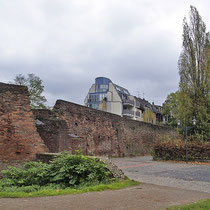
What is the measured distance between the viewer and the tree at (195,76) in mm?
20167

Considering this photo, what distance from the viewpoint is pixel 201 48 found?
21500 millimetres

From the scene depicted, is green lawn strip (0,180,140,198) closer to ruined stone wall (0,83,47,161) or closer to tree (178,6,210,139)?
ruined stone wall (0,83,47,161)

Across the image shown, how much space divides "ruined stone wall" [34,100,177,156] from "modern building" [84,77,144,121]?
26.4 metres

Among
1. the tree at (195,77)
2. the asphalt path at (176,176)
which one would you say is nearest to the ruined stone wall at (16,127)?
the asphalt path at (176,176)

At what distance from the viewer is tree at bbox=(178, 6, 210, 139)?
2017cm

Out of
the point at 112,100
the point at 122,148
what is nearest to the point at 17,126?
the point at 122,148

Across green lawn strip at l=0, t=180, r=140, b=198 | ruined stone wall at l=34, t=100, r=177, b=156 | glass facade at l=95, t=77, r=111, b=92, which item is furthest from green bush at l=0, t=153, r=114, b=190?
glass facade at l=95, t=77, r=111, b=92

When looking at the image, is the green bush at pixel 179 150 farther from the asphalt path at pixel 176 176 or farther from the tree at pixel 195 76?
the asphalt path at pixel 176 176

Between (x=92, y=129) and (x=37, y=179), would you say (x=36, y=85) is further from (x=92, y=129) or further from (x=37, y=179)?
(x=37, y=179)

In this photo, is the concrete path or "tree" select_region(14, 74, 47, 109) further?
"tree" select_region(14, 74, 47, 109)

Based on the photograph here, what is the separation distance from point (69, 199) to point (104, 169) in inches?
99.9

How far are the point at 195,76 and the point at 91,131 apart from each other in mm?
9103

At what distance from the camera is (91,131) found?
20359 millimetres

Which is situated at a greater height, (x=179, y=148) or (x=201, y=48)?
(x=201, y=48)
